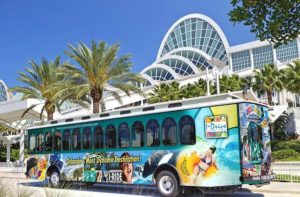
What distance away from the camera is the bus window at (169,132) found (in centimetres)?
1310

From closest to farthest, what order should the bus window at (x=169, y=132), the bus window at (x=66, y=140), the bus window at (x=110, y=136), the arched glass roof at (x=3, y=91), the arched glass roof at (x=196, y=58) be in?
the bus window at (x=169, y=132)
the bus window at (x=110, y=136)
the bus window at (x=66, y=140)
the arched glass roof at (x=196, y=58)
the arched glass roof at (x=3, y=91)

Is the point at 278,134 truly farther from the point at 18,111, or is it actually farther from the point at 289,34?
the point at 289,34

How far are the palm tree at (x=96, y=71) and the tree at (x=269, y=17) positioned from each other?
69.1ft

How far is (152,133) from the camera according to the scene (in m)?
13.8

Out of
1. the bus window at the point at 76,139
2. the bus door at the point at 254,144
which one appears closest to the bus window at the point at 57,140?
the bus window at the point at 76,139

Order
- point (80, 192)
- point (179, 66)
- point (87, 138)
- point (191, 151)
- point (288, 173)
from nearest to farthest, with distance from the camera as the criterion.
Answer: point (191, 151) → point (80, 192) → point (87, 138) → point (288, 173) → point (179, 66)

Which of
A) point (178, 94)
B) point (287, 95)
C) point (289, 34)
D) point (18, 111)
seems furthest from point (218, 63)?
point (287, 95)

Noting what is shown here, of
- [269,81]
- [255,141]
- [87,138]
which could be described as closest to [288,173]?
[255,141]

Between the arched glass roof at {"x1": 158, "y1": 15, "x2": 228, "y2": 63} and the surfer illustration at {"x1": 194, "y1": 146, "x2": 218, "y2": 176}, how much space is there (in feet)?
235

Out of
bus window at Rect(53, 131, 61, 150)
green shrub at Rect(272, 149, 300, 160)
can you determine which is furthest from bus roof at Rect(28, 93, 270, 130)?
green shrub at Rect(272, 149, 300, 160)

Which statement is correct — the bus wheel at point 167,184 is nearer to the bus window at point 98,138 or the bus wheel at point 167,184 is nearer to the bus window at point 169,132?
the bus window at point 169,132

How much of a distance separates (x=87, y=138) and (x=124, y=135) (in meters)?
2.19

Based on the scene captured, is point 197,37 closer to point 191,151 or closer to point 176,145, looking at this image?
point 176,145

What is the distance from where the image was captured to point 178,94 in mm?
47781
